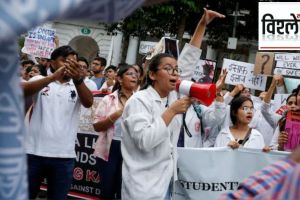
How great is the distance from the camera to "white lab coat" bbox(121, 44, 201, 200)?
10.7ft

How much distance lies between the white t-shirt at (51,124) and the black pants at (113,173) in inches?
33.3

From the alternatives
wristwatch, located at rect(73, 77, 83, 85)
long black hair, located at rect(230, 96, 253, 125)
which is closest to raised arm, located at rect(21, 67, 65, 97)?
wristwatch, located at rect(73, 77, 83, 85)

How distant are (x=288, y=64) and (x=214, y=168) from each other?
A: 5091 mm

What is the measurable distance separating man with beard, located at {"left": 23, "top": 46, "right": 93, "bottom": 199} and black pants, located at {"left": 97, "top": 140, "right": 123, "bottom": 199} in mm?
811

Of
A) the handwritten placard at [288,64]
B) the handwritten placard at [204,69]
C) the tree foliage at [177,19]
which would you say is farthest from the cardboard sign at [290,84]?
the tree foliage at [177,19]

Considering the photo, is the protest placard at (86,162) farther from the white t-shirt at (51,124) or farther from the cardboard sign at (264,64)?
the cardboard sign at (264,64)

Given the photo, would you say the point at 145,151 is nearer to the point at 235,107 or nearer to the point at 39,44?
the point at 235,107

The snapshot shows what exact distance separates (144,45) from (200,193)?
26.0ft

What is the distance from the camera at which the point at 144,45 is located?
40.4 feet

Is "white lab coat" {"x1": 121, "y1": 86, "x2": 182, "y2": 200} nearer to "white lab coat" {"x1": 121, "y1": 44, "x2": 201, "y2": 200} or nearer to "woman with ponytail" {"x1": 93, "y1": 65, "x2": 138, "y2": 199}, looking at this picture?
"white lab coat" {"x1": 121, "y1": 44, "x2": 201, "y2": 200}

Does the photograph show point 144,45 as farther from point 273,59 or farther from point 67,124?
point 67,124

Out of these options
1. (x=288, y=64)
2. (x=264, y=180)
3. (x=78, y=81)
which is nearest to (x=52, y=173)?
(x=78, y=81)

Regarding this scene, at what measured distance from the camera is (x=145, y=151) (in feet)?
10.9

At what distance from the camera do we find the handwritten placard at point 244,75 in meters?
9.63
